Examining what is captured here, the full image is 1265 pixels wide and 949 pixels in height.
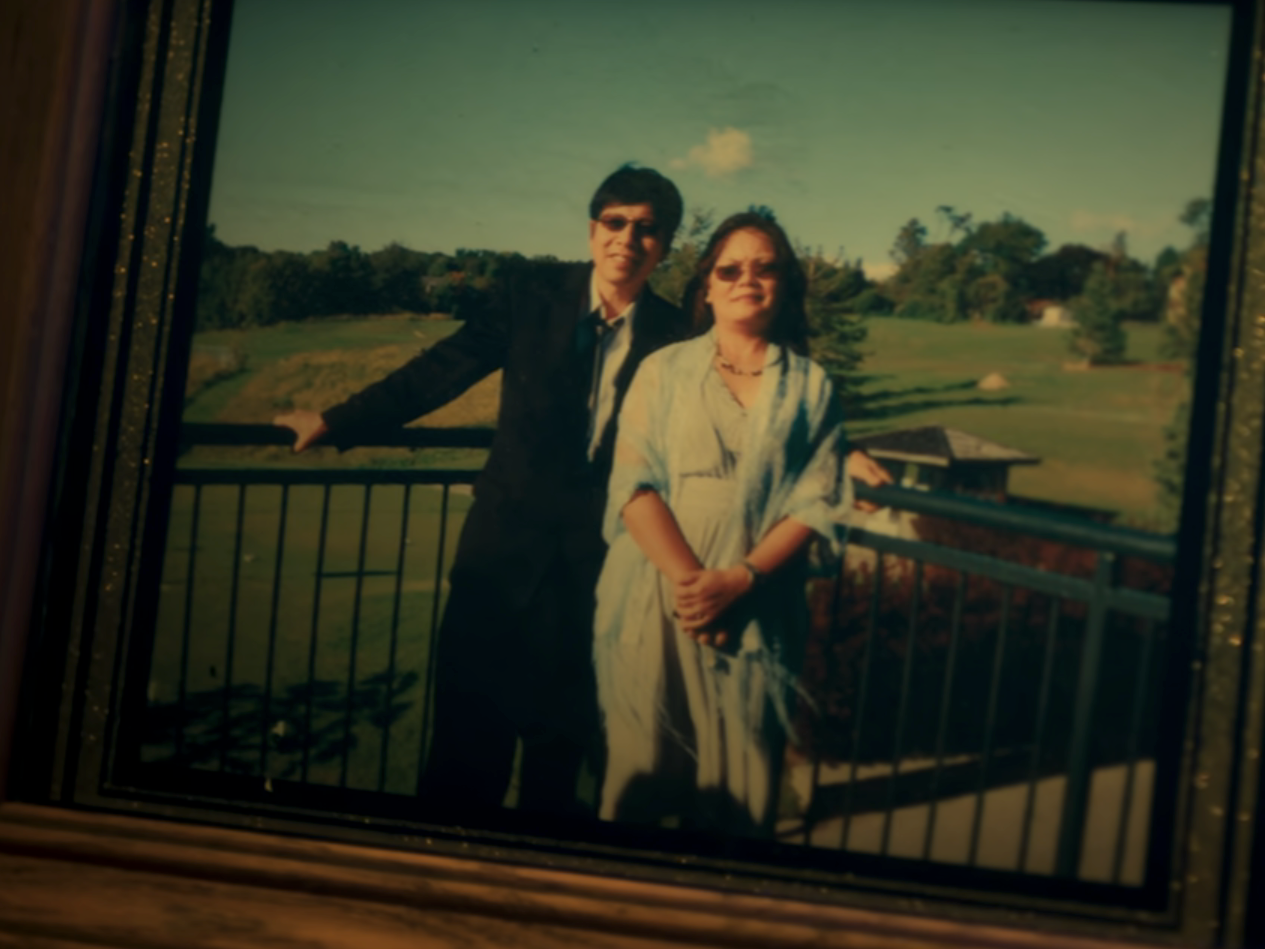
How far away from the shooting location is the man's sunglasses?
4.50 ft

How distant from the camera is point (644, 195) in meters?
1.37

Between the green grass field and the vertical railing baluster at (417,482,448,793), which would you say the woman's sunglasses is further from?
the vertical railing baluster at (417,482,448,793)

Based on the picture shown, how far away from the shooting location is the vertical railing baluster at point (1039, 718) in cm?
→ 130

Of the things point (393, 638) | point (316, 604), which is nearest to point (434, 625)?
point (393, 638)

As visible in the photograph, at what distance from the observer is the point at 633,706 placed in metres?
1.38

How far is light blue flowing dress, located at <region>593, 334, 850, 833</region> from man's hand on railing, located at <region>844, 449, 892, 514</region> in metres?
0.02

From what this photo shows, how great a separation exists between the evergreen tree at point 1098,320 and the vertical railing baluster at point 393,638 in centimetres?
93

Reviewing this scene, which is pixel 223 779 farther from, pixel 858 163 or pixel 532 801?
pixel 858 163

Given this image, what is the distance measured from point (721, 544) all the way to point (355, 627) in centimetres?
53

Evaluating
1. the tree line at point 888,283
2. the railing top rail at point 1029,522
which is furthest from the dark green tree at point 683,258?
the railing top rail at point 1029,522

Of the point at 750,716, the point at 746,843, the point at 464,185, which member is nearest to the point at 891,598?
the point at 750,716

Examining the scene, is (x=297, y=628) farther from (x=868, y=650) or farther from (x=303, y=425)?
(x=868, y=650)

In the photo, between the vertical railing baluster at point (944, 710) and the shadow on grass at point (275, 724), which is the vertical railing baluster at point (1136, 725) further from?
the shadow on grass at point (275, 724)

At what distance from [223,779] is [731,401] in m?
0.89
